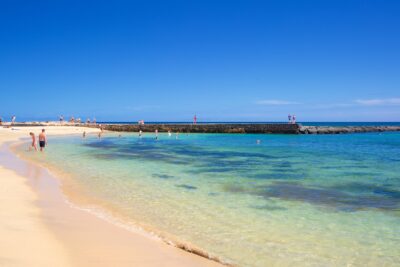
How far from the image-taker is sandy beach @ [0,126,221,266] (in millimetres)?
4586

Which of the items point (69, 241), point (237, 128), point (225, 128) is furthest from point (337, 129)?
point (69, 241)

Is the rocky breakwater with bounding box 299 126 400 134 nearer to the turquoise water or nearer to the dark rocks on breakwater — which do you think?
the dark rocks on breakwater

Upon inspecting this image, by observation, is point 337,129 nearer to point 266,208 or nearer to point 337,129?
point 337,129

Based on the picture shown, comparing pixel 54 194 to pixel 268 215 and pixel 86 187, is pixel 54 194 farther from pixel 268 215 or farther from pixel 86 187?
pixel 268 215

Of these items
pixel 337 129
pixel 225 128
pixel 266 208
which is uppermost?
pixel 225 128

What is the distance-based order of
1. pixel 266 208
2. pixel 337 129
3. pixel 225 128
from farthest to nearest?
pixel 337 129 → pixel 225 128 → pixel 266 208

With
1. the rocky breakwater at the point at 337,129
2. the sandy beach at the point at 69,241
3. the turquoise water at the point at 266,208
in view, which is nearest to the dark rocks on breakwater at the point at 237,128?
the rocky breakwater at the point at 337,129

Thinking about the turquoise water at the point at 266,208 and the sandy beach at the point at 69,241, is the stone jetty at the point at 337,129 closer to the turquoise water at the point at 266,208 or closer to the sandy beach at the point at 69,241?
the turquoise water at the point at 266,208

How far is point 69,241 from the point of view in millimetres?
5363

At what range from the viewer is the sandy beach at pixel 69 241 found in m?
4.59

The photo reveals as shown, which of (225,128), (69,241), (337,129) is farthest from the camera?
(337,129)

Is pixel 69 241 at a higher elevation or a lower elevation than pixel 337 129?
lower

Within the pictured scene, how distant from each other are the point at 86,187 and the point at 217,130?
4818cm

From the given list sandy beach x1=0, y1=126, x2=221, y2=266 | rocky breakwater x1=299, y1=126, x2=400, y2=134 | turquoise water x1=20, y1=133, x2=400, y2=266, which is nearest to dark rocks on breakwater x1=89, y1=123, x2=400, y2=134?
rocky breakwater x1=299, y1=126, x2=400, y2=134
